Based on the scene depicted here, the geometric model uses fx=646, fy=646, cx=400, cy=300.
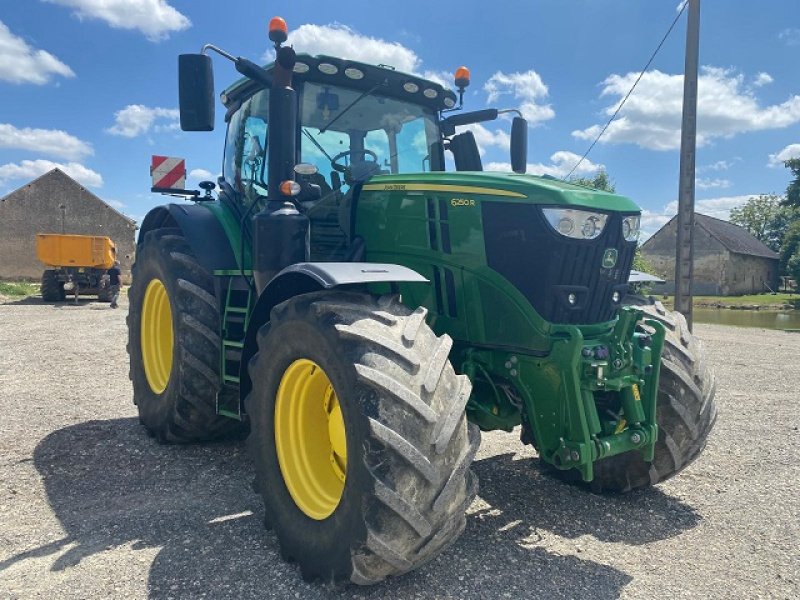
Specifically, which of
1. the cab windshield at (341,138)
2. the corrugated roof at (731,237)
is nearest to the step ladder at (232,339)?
the cab windshield at (341,138)

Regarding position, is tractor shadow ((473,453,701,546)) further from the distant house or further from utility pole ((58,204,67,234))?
the distant house

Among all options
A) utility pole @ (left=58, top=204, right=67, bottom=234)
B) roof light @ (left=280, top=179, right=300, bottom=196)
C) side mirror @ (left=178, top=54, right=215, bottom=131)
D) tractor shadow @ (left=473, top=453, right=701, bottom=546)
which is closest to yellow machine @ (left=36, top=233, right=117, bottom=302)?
side mirror @ (left=178, top=54, right=215, bottom=131)

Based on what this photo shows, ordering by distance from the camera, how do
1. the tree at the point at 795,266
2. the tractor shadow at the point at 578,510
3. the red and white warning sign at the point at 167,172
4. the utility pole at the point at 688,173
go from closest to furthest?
the tractor shadow at the point at 578,510
the red and white warning sign at the point at 167,172
the utility pole at the point at 688,173
the tree at the point at 795,266

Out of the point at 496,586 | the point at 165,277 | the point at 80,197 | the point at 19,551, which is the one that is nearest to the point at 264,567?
the point at 496,586

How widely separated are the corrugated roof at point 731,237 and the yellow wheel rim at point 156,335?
45.7m

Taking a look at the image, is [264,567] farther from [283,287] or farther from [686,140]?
[686,140]

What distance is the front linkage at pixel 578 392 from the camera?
3252mm

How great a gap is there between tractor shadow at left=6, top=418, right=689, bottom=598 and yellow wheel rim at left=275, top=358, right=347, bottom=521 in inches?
14.5

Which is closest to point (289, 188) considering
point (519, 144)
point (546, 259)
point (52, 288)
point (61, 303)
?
point (546, 259)

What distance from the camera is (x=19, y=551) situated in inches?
132

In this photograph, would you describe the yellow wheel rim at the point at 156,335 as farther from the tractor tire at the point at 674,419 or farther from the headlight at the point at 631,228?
the headlight at the point at 631,228

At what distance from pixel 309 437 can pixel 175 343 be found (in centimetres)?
172

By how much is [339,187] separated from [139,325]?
237cm

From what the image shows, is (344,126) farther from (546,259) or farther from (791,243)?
(791,243)
